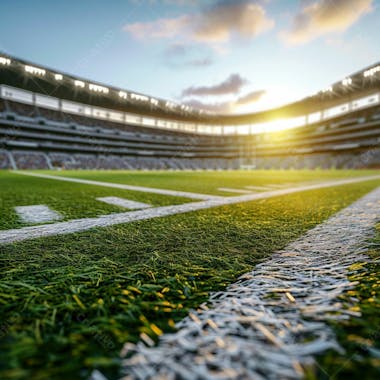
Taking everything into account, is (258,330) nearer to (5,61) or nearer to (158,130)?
(5,61)

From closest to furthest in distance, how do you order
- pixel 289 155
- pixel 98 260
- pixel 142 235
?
pixel 98 260 < pixel 142 235 < pixel 289 155

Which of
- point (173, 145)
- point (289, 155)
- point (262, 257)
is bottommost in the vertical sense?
point (262, 257)

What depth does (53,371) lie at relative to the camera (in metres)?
0.59

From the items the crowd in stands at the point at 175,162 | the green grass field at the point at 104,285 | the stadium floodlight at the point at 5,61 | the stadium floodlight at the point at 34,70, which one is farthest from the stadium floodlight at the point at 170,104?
the green grass field at the point at 104,285

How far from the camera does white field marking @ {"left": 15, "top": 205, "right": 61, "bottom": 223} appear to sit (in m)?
2.61

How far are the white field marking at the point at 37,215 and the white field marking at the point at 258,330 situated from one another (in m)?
2.43

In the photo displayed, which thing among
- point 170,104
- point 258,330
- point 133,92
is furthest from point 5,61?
point 258,330

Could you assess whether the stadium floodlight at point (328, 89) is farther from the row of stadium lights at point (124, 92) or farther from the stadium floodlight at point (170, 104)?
the stadium floodlight at point (170, 104)

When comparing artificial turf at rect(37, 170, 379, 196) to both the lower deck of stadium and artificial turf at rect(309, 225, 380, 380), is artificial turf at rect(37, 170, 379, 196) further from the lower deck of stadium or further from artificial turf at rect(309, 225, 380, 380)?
the lower deck of stadium

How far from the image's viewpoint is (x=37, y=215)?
114 inches

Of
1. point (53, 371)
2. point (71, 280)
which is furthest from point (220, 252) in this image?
point (53, 371)

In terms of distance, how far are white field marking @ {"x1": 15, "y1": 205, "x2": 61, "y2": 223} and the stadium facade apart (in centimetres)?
3617

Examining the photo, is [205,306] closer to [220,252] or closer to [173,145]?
[220,252]

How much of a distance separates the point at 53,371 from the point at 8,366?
0.15 meters
